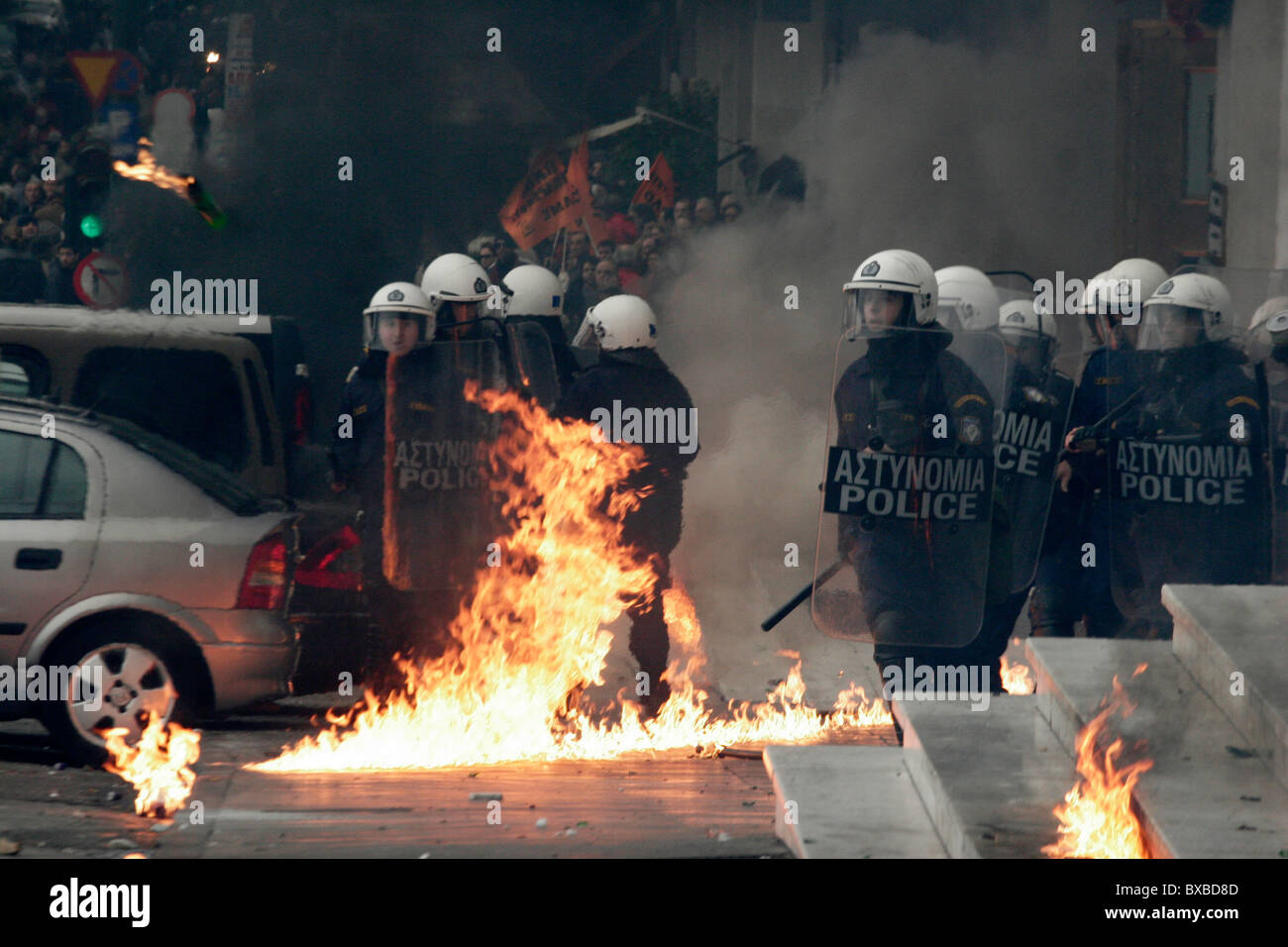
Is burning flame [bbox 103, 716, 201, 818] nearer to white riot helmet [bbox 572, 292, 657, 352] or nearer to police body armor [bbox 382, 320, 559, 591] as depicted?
police body armor [bbox 382, 320, 559, 591]

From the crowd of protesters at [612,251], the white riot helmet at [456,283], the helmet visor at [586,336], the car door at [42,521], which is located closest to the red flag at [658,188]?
the crowd of protesters at [612,251]

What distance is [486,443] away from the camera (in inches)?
308

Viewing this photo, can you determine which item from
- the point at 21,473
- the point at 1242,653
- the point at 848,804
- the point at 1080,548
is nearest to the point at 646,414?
the point at 1080,548

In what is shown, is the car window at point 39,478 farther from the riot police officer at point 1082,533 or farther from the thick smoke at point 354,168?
the thick smoke at point 354,168

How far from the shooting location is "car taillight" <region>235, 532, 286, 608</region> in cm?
757

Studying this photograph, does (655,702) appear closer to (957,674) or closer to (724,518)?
(957,674)

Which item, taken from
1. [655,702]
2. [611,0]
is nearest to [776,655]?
[655,702]

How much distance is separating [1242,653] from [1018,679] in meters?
3.34

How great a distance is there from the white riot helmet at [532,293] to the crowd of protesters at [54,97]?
405 centimetres

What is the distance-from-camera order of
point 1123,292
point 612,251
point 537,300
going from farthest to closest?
point 612,251, point 537,300, point 1123,292

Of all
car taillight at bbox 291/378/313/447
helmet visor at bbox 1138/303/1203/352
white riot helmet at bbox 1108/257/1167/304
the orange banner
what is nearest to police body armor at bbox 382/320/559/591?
car taillight at bbox 291/378/313/447

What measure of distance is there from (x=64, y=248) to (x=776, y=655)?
5.18 m

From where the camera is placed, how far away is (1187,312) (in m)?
7.74

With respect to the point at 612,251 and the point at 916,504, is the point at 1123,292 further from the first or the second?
the point at 612,251
